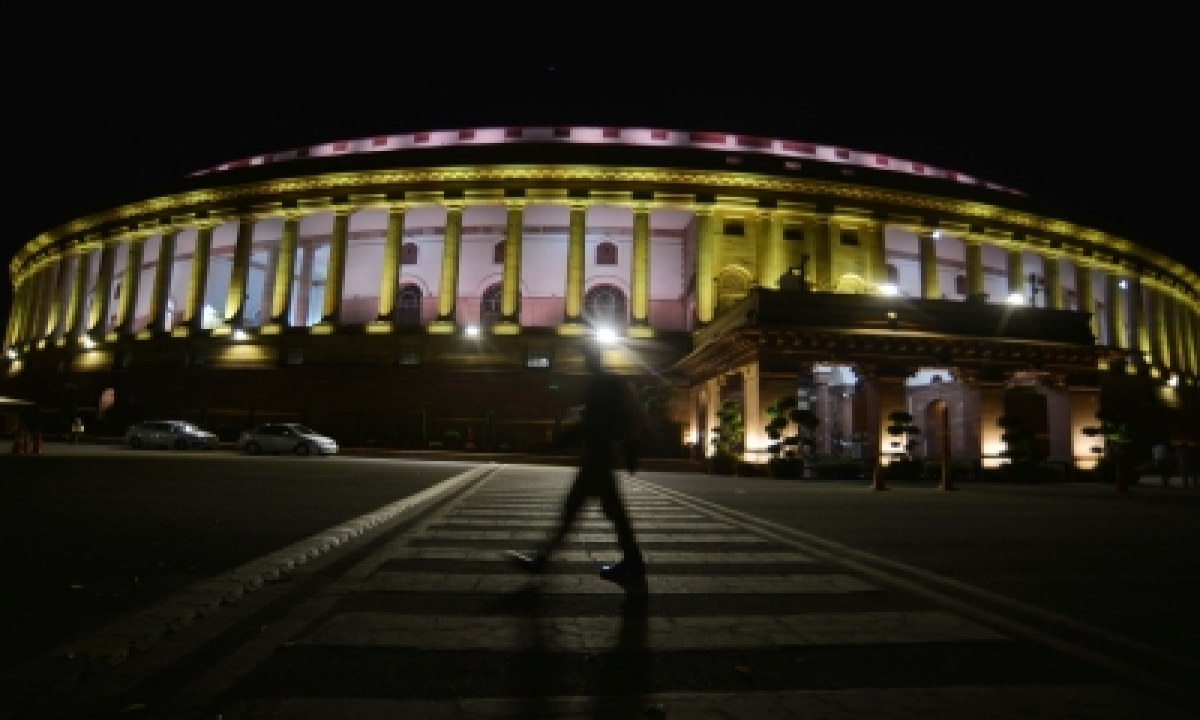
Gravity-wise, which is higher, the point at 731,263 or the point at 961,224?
the point at 961,224

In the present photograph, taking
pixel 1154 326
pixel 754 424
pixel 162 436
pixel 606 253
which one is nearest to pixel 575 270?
pixel 606 253

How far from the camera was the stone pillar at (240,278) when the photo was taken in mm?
41562

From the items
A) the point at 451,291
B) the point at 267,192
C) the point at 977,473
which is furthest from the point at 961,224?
the point at 267,192

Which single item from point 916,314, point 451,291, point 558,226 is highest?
point 558,226

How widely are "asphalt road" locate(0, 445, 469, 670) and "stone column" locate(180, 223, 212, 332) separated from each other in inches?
1192

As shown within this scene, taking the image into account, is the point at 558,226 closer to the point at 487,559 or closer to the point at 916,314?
the point at 916,314

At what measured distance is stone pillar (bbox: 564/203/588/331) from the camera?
1510 inches

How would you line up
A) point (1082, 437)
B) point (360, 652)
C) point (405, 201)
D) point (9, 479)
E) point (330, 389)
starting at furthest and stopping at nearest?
1. point (405, 201)
2. point (330, 389)
3. point (1082, 437)
4. point (9, 479)
5. point (360, 652)

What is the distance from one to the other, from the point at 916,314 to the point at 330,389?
1144 inches

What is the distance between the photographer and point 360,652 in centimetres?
339

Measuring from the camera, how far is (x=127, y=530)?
23.6 ft

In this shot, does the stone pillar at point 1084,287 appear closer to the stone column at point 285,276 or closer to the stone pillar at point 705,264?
the stone pillar at point 705,264

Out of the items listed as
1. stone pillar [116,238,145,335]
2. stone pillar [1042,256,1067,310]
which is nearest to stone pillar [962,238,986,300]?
stone pillar [1042,256,1067,310]

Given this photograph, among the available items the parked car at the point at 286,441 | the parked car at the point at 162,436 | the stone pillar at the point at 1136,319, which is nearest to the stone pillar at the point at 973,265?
the stone pillar at the point at 1136,319
